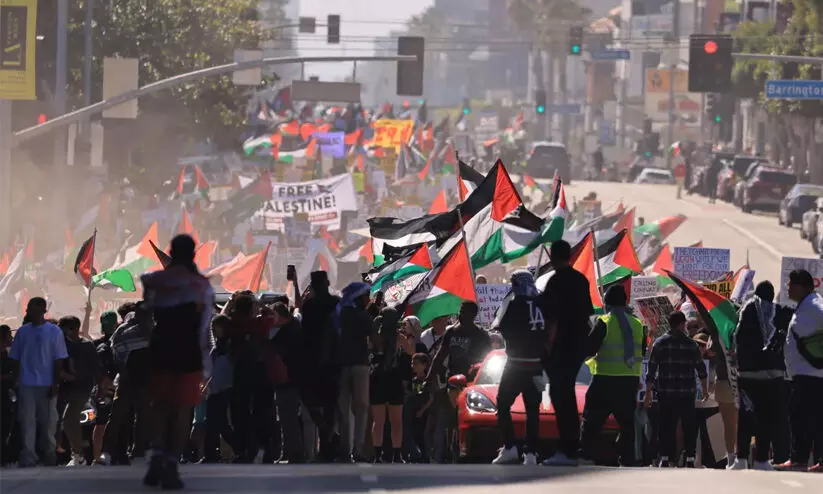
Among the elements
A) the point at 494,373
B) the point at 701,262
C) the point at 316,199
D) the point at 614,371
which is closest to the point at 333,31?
the point at 316,199

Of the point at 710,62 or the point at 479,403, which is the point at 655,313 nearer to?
the point at 479,403

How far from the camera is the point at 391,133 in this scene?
230 ft

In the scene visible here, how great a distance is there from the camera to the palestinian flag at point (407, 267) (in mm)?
19000

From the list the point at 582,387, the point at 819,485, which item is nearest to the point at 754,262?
the point at 582,387

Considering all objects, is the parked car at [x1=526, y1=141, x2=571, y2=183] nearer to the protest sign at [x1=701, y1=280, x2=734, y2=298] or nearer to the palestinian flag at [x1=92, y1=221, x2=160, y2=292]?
the palestinian flag at [x1=92, y1=221, x2=160, y2=292]

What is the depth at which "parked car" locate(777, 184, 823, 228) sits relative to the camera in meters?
55.9

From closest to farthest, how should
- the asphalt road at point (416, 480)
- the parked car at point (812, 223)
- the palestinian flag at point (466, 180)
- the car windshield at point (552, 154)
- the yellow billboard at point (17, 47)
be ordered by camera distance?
the asphalt road at point (416, 480) → the palestinian flag at point (466, 180) → the yellow billboard at point (17, 47) → the parked car at point (812, 223) → the car windshield at point (552, 154)

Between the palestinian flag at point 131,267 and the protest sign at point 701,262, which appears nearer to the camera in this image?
the protest sign at point 701,262

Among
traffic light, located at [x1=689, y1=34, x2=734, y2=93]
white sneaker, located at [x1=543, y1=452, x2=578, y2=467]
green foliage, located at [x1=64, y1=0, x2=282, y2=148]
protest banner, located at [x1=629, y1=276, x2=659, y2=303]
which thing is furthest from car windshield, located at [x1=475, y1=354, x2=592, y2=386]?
green foliage, located at [x1=64, y1=0, x2=282, y2=148]

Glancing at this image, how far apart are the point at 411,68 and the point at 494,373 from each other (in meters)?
25.4

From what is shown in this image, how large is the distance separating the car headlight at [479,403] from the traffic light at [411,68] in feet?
82.4

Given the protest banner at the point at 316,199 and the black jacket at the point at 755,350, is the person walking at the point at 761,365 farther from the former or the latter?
the protest banner at the point at 316,199

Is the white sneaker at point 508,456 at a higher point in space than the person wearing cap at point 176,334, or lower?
lower

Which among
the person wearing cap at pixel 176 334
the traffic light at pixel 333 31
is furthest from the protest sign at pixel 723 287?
the traffic light at pixel 333 31
